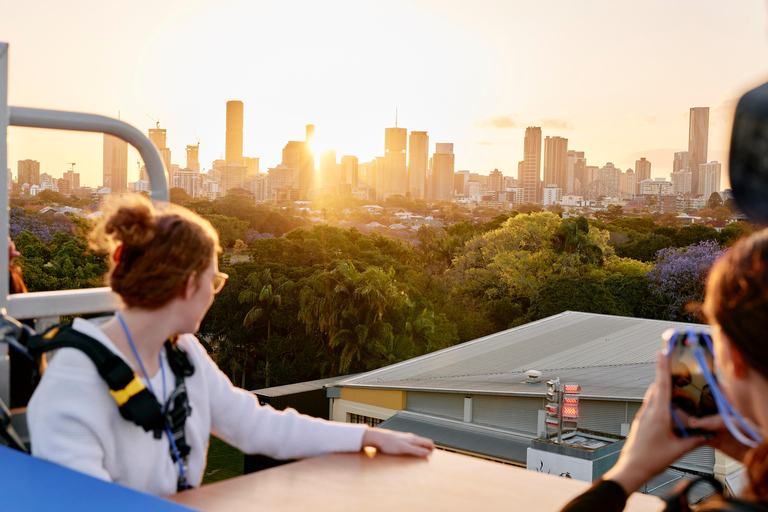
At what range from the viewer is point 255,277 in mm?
24391

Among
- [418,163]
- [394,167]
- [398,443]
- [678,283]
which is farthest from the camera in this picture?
[418,163]

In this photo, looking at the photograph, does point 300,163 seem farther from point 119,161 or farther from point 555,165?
point 119,161

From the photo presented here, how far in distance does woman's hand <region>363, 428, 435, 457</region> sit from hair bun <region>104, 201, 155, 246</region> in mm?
623

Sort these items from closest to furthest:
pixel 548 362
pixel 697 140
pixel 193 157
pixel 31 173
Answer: pixel 548 362 → pixel 31 173 → pixel 193 157 → pixel 697 140

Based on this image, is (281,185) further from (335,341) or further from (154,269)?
(154,269)

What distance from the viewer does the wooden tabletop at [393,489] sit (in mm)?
1331

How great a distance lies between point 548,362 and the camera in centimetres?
1516

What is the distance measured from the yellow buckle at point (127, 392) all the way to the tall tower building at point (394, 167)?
11284 centimetres

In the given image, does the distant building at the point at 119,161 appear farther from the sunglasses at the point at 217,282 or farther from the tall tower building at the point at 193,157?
the tall tower building at the point at 193,157

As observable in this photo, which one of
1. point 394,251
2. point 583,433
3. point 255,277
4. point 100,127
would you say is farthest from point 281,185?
point 100,127

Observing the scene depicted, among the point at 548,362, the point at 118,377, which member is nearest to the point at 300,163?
the point at 548,362

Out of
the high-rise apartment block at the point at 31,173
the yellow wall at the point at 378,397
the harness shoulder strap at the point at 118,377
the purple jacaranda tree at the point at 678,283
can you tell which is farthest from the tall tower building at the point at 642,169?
the harness shoulder strap at the point at 118,377

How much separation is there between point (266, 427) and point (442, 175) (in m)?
121

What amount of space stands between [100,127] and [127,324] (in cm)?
46
